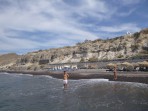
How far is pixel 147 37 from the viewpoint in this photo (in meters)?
84.1

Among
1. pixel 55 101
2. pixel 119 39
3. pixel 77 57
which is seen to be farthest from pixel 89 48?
pixel 55 101

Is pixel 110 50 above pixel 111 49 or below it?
below

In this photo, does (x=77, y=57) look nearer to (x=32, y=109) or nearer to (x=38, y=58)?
(x=38, y=58)

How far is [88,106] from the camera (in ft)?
68.0

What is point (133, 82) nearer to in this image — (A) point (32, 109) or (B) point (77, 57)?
(A) point (32, 109)

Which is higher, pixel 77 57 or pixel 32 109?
pixel 77 57

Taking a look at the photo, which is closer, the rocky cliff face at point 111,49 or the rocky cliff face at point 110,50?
the rocky cliff face at point 110,50

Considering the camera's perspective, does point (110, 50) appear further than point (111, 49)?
Yes

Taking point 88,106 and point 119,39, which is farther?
point 119,39

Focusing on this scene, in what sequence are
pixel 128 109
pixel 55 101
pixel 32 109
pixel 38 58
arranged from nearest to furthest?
pixel 128 109, pixel 32 109, pixel 55 101, pixel 38 58

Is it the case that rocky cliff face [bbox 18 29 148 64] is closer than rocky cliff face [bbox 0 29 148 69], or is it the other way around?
rocky cliff face [bbox 0 29 148 69]

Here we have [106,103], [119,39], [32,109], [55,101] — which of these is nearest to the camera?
[32,109]

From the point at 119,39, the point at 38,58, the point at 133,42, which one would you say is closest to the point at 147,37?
the point at 133,42

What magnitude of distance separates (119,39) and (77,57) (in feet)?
71.1
